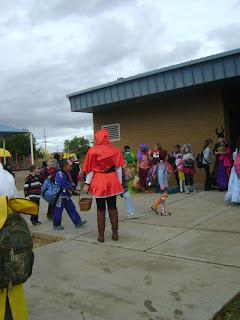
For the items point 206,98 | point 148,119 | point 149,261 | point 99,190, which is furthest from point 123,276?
point 148,119

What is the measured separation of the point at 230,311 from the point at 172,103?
1022 cm

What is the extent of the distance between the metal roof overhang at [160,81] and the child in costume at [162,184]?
9.99ft

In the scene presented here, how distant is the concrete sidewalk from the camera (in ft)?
14.6

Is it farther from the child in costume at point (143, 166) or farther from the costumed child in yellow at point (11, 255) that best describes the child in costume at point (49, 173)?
the costumed child in yellow at point (11, 255)

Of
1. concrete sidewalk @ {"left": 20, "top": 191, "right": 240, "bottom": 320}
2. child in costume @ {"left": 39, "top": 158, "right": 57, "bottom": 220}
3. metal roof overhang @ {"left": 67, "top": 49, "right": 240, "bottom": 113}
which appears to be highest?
metal roof overhang @ {"left": 67, "top": 49, "right": 240, "bottom": 113}

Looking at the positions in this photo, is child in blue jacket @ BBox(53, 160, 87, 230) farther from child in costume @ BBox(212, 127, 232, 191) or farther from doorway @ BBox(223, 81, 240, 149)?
doorway @ BBox(223, 81, 240, 149)

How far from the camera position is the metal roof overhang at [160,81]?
36.9ft

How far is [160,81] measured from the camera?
41.6 feet

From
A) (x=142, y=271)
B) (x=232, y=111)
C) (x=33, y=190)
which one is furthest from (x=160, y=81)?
(x=142, y=271)

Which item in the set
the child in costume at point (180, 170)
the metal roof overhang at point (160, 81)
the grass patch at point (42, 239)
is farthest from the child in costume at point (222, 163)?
the grass patch at point (42, 239)

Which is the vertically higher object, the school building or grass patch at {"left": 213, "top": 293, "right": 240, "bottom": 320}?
the school building

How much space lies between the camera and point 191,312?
14.1ft

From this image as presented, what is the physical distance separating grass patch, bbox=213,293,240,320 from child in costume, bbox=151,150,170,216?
4613 mm

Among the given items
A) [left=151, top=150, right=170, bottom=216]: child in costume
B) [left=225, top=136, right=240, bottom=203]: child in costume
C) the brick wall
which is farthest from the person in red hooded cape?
the brick wall
